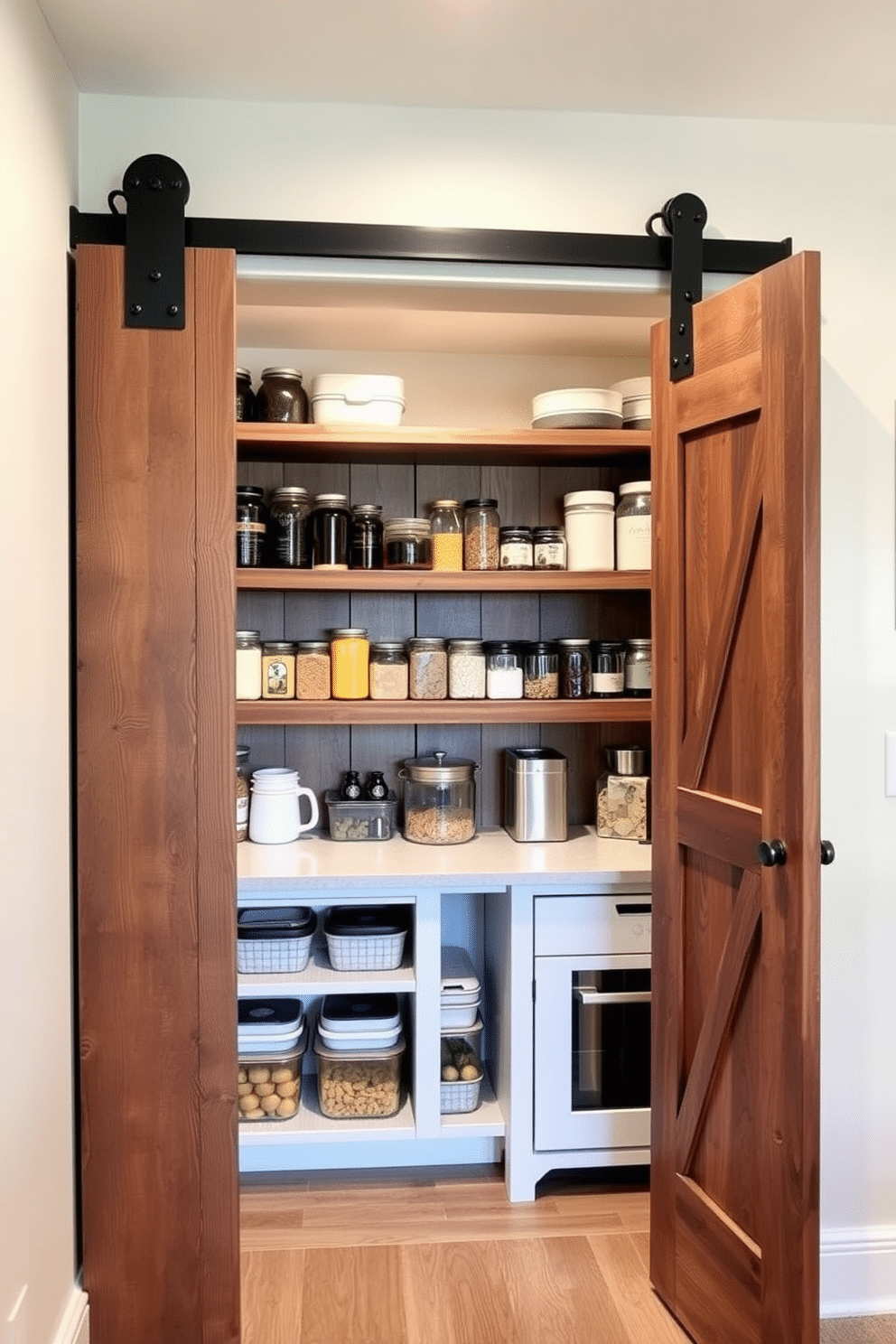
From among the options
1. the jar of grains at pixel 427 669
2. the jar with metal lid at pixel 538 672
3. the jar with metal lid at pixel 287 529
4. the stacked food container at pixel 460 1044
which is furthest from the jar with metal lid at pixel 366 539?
the stacked food container at pixel 460 1044

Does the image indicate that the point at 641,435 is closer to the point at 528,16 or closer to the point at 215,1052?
the point at 528,16

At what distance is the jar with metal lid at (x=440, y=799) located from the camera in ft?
9.09

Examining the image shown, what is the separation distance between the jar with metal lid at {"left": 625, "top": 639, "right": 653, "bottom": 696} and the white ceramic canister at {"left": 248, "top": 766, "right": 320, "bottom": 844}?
0.91 meters

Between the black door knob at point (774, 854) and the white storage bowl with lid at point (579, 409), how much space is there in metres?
1.34

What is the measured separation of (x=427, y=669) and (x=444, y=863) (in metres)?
0.53

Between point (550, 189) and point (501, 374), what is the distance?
902 mm

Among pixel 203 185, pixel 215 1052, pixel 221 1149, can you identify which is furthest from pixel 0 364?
pixel 221 1149

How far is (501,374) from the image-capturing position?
3.01m

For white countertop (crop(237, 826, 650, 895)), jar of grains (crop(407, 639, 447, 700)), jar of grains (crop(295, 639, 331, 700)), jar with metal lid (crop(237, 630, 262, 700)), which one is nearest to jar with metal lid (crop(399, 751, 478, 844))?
white countertop (crop(237, 826, 650, 895))

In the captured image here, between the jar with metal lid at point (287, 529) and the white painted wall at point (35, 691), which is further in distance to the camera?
the jar with metal lid at point (287, 529)

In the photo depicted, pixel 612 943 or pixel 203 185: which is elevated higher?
pixel 203 185

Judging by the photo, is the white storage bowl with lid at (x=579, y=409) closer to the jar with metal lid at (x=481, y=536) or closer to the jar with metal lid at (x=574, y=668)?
the jar with metal lid at (x=481, y=536)

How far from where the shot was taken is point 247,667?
2.72 meters

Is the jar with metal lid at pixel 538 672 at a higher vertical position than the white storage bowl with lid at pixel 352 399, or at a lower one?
lower
